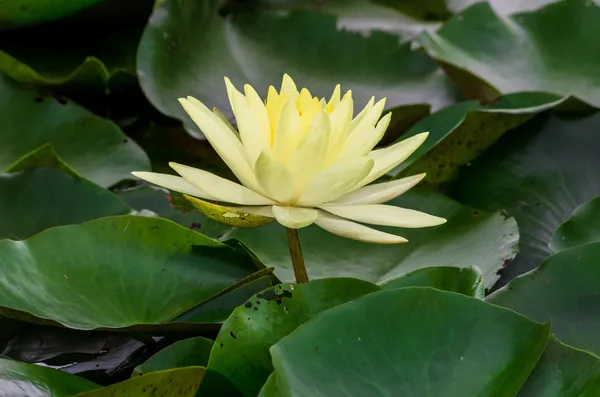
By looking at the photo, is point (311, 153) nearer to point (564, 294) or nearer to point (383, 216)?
point (383, 216)

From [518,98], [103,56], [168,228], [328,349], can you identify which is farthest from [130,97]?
[328,349]

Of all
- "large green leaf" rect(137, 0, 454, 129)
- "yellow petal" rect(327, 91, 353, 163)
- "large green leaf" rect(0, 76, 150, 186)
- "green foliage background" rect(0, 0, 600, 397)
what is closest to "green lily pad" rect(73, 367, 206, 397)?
"green foliage background" rect(0, 0, 600, 397)

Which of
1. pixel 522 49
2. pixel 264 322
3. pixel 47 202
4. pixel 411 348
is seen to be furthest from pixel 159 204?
pixel 522 49

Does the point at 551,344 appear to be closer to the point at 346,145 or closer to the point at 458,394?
the point at 458,394

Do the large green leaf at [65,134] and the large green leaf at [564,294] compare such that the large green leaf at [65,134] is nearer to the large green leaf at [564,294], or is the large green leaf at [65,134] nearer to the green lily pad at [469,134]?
the green lily pad at [469,134]

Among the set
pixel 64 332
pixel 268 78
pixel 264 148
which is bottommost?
pixel 64 332

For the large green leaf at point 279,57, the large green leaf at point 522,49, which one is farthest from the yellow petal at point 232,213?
the large green leaf at point 522,49

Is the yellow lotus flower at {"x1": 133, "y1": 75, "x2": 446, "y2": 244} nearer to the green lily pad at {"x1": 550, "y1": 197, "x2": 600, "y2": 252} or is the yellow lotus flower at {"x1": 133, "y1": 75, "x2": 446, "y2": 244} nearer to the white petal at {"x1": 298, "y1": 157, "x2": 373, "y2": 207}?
the white petal at {"x1": 298, "y1": 157, "x2": 373, "y2": 207}
